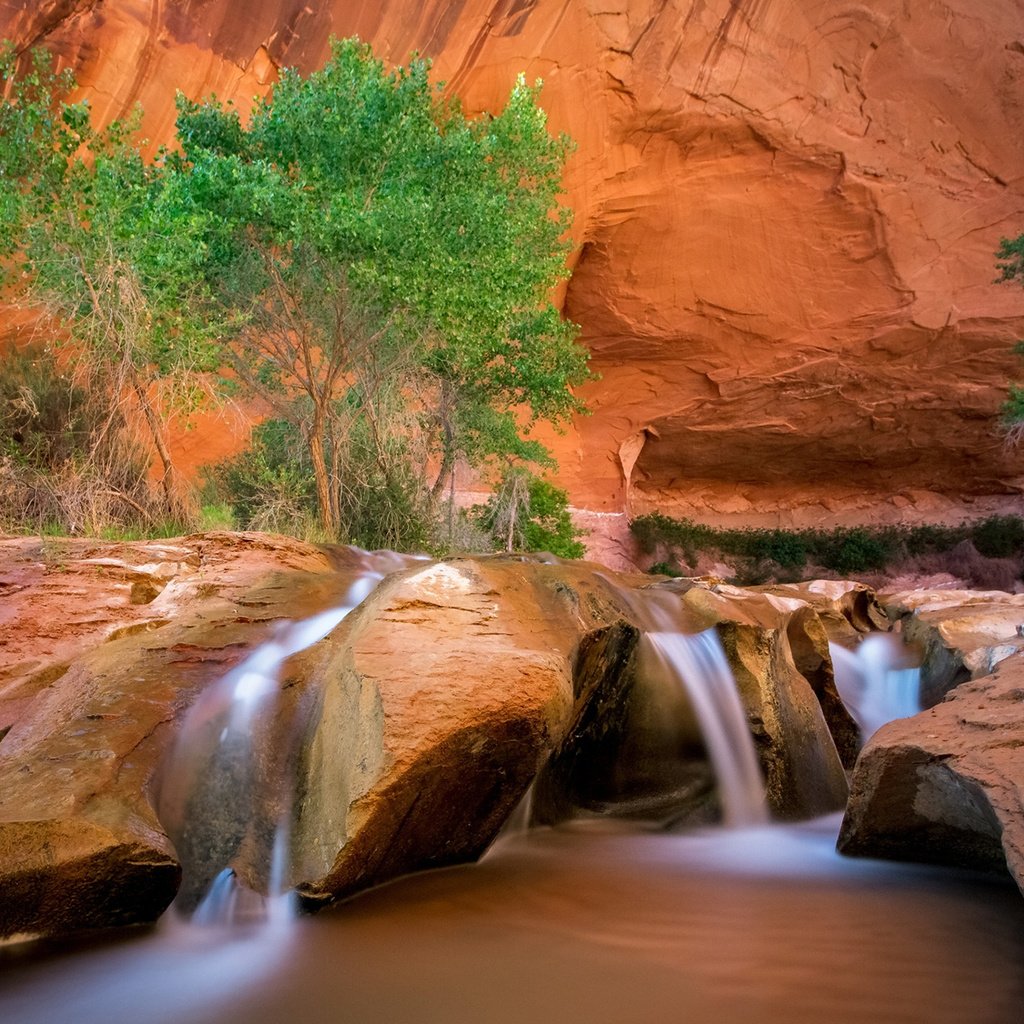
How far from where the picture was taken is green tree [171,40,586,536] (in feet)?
33.2

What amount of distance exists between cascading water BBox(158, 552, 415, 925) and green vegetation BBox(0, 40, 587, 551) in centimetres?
467

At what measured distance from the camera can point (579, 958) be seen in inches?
117

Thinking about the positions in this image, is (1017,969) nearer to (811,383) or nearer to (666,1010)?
(666,1010)

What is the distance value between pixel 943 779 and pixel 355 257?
28.5 ft

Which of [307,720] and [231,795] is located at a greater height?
[307,720]

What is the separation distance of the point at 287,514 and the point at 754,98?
647 inches

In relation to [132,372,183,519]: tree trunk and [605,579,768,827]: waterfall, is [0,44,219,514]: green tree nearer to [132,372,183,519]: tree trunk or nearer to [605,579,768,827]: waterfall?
[132,372,183,519]: tree trunk

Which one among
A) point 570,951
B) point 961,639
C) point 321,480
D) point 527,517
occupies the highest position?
point 321,480

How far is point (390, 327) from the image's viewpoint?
11.7 metres

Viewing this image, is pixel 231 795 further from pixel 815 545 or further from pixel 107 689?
pixel 815 545

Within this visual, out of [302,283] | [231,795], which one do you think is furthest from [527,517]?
[231,795]

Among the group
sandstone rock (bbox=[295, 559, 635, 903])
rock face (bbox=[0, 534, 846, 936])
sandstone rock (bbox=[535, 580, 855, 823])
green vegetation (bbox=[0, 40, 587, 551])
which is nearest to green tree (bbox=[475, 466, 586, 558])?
green vegetation (bbox=[0, 40, 587, 551])

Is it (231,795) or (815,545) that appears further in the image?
(815,545)

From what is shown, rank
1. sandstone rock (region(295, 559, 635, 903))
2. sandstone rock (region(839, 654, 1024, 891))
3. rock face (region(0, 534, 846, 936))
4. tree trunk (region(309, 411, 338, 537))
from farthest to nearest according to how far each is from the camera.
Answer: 1. tree trunk (region(309, 411, 338, 537))
2. sandstone rock (region(839, 654, 1024, 891))
3. sandstone rock (region(295, 559, 635, 903))
4. rock face (region(0, 534, 846, 936))
